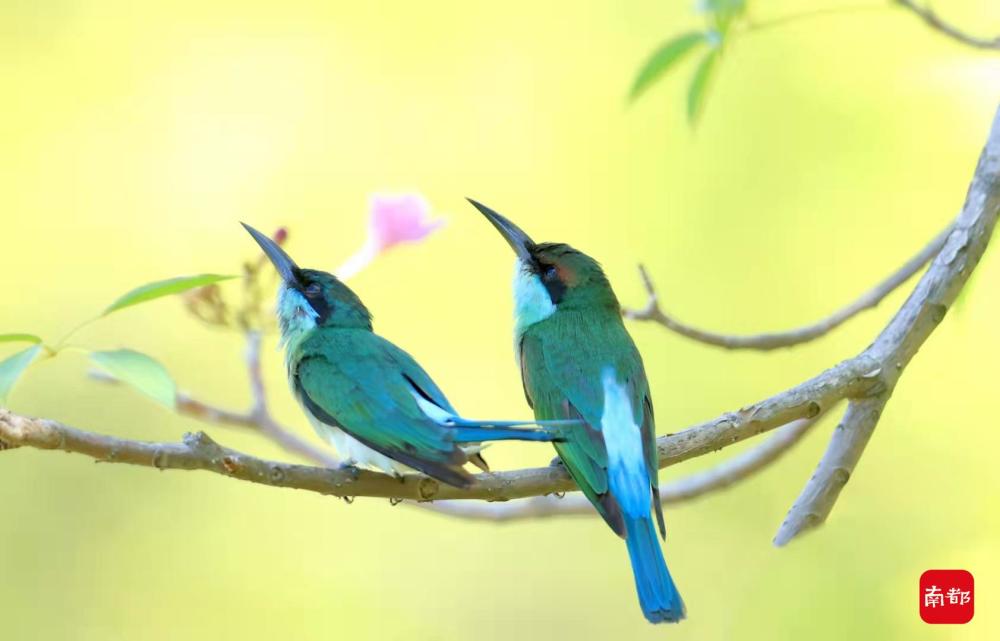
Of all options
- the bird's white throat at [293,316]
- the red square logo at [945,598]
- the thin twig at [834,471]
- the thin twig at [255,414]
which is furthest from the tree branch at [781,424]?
the red square logo at [945,598]

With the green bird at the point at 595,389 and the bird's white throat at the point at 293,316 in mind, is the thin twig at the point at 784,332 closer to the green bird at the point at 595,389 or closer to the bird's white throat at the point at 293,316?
the green bird at the point at 595,389

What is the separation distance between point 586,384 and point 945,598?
1.76 m

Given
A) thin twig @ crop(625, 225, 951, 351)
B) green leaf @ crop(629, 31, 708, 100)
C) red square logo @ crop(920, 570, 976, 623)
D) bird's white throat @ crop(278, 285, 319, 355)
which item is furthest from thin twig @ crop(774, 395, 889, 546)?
red square logo @ crop(920, 570, 976, 623)

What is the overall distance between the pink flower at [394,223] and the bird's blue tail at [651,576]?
2.43 ft

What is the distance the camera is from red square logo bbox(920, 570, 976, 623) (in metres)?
3.38

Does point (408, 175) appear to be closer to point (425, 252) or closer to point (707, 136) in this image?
point (425, 252)

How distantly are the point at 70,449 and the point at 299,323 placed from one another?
3.07 ft

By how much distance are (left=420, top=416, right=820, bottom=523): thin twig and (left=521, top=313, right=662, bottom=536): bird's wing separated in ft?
1.27

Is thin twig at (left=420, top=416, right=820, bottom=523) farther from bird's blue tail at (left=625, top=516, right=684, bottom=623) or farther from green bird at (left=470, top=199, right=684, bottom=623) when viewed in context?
bird's blue tail at (left=625, top=516, right=684, bottom=623)

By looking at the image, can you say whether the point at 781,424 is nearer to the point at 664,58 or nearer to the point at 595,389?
the point at 595,389

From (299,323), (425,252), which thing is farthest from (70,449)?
(425,252)

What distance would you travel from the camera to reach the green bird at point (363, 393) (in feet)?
6.09

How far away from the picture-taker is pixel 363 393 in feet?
6.95

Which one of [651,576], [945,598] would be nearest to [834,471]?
[651,576]
